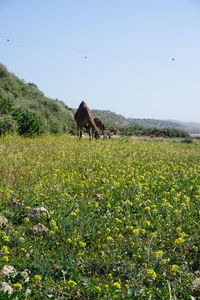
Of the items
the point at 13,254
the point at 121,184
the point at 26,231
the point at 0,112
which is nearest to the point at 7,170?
the point at 121,184

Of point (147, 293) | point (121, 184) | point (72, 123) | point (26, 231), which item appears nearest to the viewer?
point (147, 293)

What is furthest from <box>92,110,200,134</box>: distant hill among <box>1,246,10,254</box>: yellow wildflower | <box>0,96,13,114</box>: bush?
<box>1,246,10,254</box>: yellow wildflower

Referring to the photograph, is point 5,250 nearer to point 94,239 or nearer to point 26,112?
point 94,239

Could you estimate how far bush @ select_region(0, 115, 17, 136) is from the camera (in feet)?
47.4

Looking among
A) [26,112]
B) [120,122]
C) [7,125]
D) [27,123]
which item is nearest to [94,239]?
[7,125]

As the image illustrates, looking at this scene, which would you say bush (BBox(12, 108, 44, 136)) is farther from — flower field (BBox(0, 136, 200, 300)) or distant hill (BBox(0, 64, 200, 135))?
flower field (BBox(0, 136, 200, 300))

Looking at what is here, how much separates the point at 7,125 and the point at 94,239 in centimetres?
1109

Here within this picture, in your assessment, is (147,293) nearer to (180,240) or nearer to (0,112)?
(180,240)

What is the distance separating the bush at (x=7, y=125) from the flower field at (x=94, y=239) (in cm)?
757

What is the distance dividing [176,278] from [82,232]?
4.32 feet

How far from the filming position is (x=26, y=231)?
437 cm

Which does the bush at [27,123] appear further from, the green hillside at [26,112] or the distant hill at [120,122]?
the distant hill at [120,122]

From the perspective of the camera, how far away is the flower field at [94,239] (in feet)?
10.6

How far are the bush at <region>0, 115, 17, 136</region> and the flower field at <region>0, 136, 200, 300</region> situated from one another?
7.57 m
